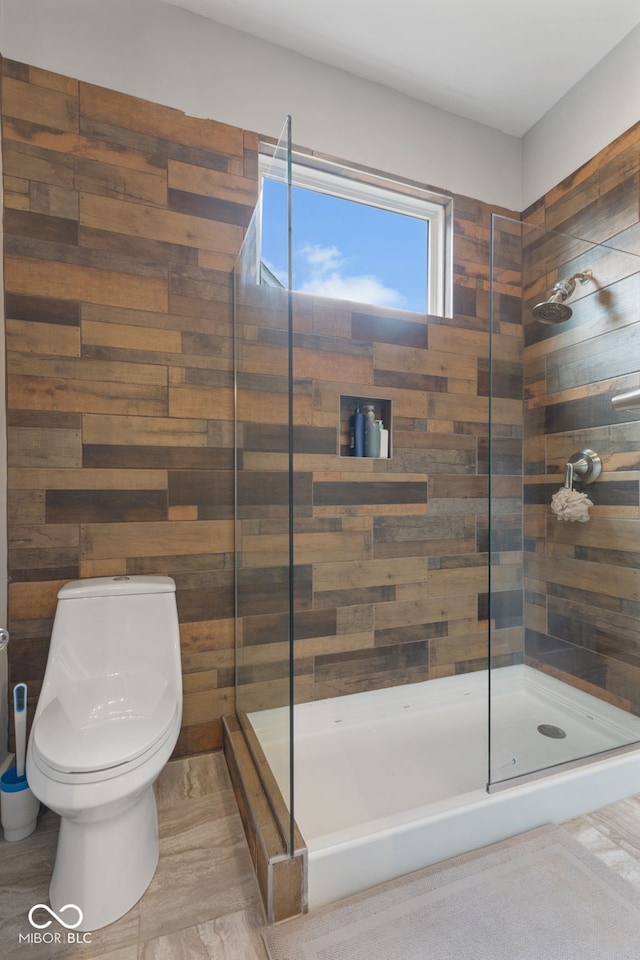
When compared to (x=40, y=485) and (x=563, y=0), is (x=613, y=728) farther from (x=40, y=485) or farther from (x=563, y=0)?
(x=563, y=0)

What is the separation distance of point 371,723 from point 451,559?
873 millimetres

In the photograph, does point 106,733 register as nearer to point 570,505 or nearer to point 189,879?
point 189,879

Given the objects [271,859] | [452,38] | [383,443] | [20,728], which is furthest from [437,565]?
[452,38]

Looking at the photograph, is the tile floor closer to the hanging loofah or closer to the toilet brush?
the toilet brush

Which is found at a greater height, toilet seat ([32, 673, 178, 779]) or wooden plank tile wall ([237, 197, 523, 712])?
wooden plank tile wall ([237, 197, 523, 712])

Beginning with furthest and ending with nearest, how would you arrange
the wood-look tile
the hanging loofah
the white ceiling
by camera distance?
the white ceiling, the hanging loofah, the wood-look tile

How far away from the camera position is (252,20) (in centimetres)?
192

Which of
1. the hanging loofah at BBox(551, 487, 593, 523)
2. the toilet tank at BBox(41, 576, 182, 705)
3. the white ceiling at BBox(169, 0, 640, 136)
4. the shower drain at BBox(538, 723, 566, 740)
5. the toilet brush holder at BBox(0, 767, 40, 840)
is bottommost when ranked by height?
the toilet brush holder at BBox(0, 767, 40, 840)

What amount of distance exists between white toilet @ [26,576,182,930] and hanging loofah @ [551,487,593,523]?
1.47 m

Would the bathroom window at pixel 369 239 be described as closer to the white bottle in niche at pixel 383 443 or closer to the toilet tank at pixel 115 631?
the white bottle in niche at pixel 383 443

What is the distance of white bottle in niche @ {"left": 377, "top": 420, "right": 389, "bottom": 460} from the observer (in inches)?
87.7

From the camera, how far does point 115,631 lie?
5.37 feet

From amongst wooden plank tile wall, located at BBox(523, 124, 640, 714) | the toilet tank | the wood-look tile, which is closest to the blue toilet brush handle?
the toilet tank
